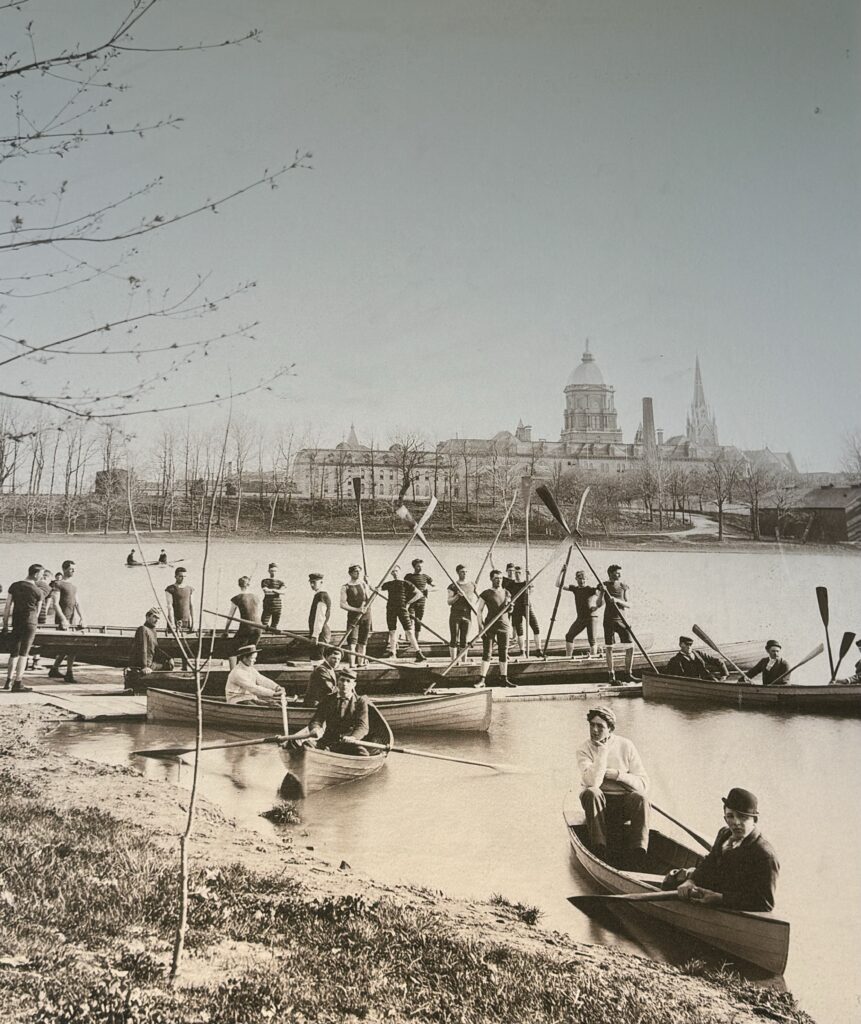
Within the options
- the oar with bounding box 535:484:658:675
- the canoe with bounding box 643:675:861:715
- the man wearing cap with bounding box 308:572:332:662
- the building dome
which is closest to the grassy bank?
the man wearing cap with bounding box 308:572:332:662

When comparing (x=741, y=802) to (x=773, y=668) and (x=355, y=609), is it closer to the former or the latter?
(x=773, y=668)

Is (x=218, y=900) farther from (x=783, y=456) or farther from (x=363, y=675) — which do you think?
(x=783, y=456)

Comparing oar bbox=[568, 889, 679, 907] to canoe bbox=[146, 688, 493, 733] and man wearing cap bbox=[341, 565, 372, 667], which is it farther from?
man wearing cap bbox=[341, 565, 372, 667]

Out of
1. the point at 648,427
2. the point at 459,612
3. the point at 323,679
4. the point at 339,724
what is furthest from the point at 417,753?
the point at 648,427

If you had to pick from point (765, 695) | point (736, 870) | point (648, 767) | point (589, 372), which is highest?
point (589, 372)

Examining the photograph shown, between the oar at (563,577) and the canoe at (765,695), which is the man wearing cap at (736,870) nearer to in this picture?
the canoe at (765,695)
